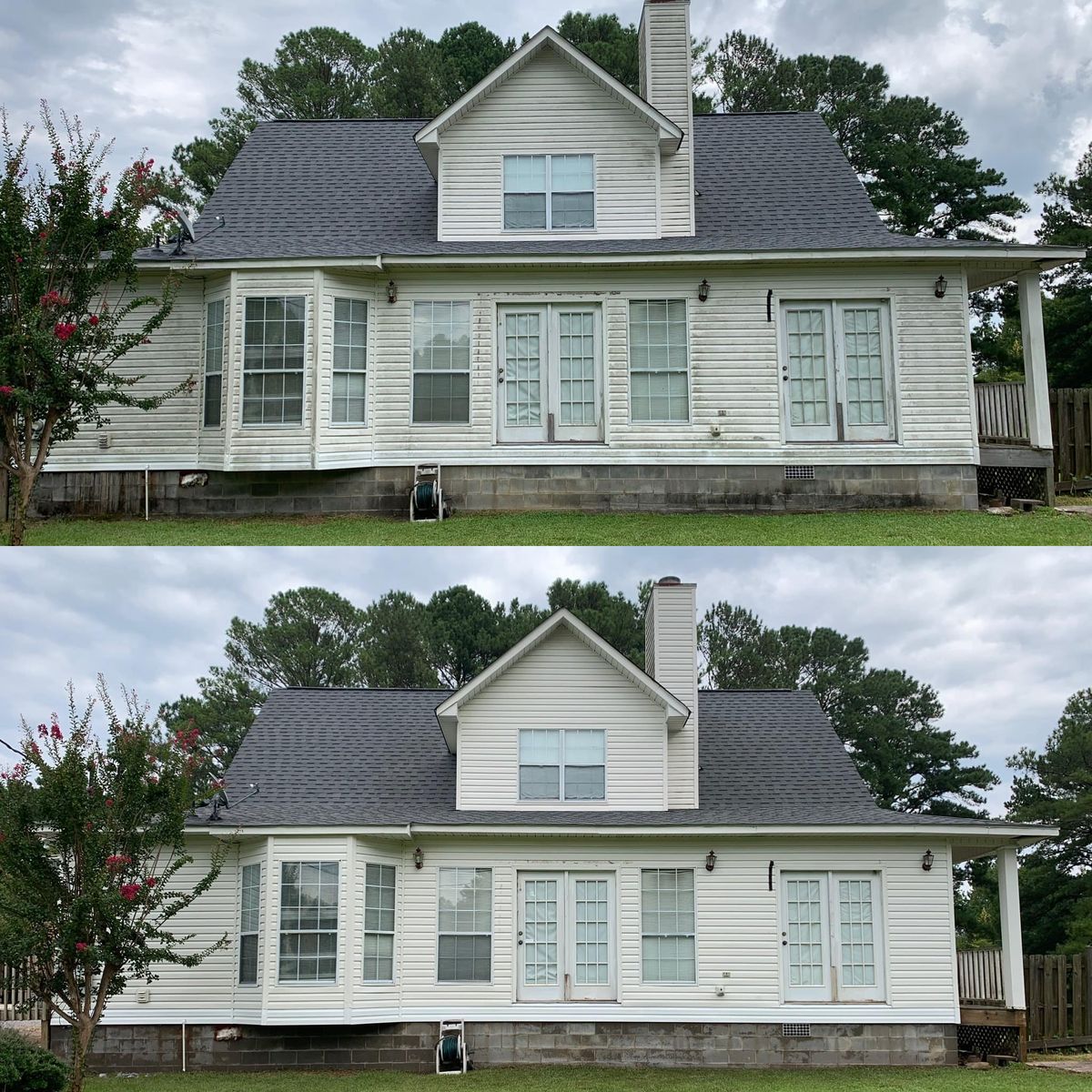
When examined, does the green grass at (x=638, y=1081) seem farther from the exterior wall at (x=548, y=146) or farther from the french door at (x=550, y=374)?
the exterior wall at (x=548, y=146)

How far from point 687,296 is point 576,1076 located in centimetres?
1041

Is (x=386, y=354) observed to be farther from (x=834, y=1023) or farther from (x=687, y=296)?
(x=834, y=1023)

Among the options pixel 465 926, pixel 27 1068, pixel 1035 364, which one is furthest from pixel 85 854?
pixel 1035 364

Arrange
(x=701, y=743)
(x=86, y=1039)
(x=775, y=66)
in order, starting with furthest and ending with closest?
(x=775, y=66), (x=701, y=743), (x=86, y=1039)

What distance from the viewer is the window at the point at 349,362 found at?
1988 cm

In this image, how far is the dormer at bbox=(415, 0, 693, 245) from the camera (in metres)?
20.8

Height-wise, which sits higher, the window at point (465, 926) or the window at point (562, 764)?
the window at point (562, 764)

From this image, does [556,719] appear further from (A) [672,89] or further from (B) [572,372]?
(A) [672,89]

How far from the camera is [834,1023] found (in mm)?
17875

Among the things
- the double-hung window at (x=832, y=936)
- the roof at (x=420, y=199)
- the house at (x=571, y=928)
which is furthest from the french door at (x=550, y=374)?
the double-hung window at (x=832, y=936)

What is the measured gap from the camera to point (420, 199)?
72.9 feet

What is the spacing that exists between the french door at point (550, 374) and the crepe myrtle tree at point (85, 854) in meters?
7.36

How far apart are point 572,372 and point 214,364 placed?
501 cm

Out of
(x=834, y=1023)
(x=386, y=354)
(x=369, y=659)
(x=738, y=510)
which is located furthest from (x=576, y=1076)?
(x=369, y=659)
